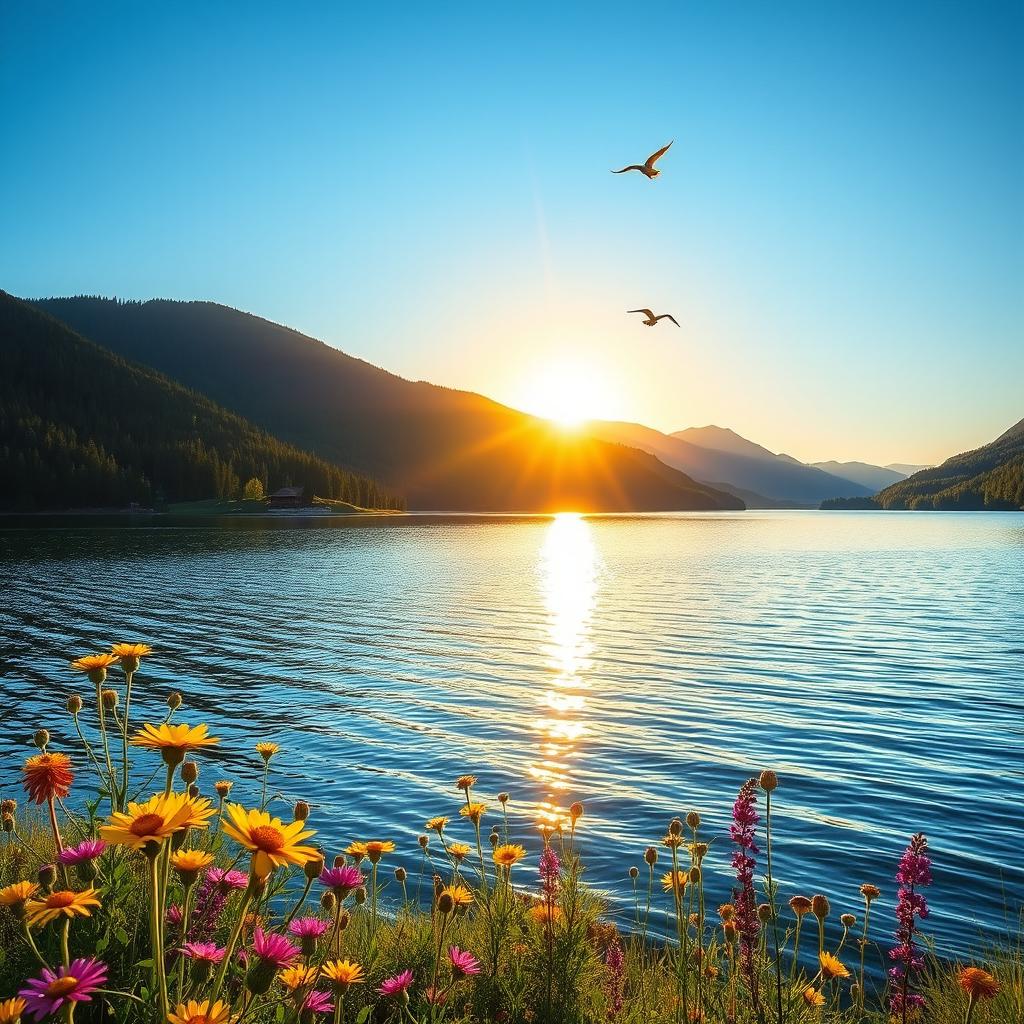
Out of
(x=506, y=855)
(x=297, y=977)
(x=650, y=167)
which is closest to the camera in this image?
(x=297, y=977)

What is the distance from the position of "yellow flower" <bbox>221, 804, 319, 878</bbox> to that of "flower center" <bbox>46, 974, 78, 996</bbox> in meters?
0.63

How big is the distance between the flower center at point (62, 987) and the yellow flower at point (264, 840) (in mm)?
631

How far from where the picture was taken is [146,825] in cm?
288

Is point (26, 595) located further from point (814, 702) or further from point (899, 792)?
point (899, 792)

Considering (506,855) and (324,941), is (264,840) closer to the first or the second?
(506,855)

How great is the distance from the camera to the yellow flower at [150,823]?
9.07 feet

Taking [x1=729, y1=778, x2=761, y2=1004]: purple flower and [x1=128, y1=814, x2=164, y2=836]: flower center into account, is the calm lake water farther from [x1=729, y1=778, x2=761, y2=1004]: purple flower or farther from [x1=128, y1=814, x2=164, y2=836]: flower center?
[x1=128, y1=814, x2=164, y2=836]: flower center

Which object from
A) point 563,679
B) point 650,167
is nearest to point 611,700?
point 563,679

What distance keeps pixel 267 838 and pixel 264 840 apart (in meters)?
0.01

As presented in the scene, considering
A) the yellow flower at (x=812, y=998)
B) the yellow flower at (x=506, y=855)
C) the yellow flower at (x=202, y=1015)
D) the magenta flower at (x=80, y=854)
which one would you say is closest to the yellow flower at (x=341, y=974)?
the yellow flower at (x=202, y=1015)

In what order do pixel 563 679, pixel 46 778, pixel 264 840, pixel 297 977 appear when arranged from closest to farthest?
pixel 264 840 < pixel 297 977 < pixel 46 778 < pixel 563 679

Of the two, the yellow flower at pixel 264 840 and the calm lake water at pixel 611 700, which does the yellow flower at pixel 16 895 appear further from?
the calm lake water at pixel 611 700

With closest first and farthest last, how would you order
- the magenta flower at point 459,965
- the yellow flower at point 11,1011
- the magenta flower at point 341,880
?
the yellow flower at point 11,1011, the magenta flower at point 341,880, the magenta flower at point 459,965

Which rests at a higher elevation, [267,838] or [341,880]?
[267,838]
